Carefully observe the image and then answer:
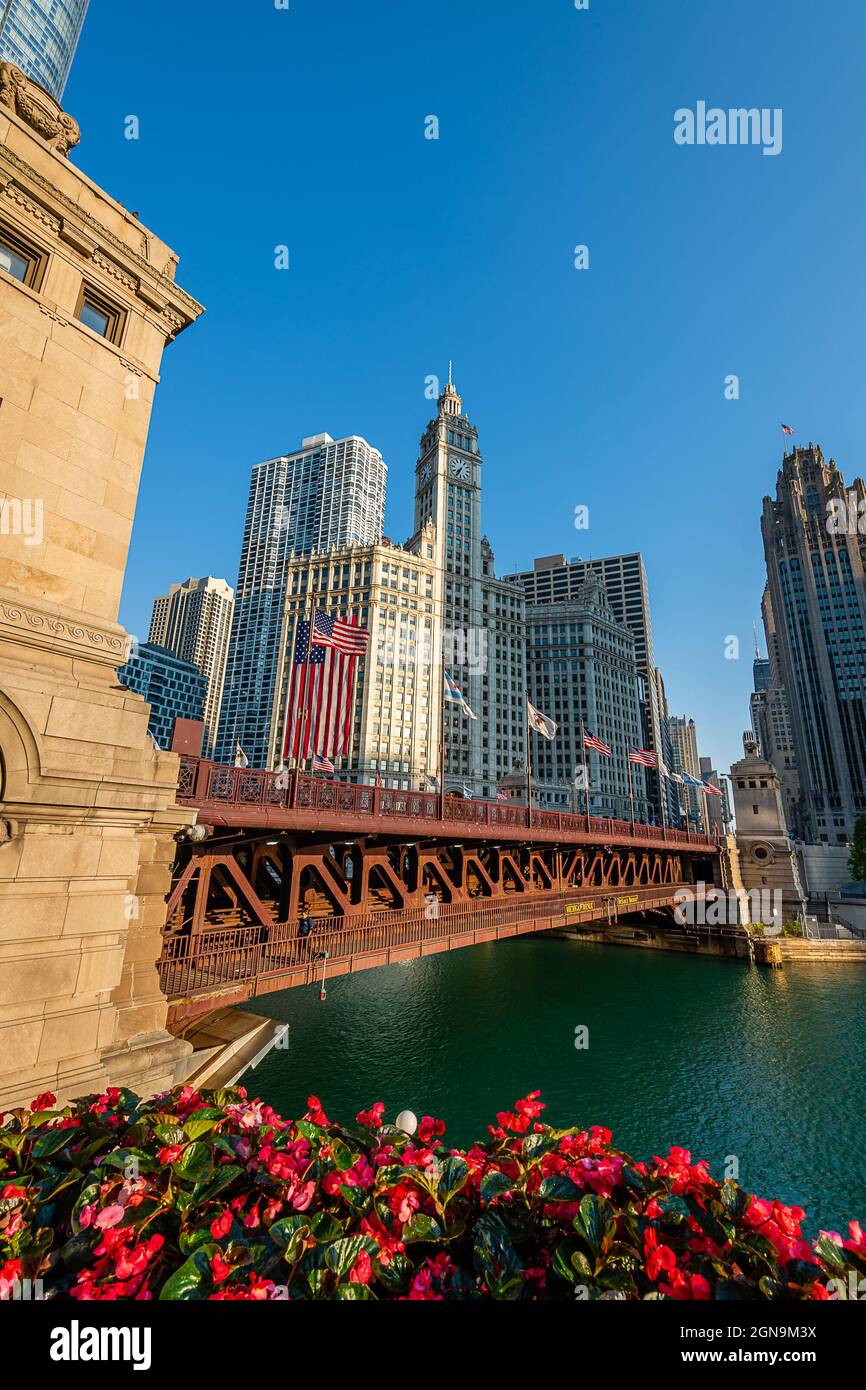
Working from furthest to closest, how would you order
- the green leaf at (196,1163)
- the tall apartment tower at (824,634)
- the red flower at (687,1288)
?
the tall apartment tower at (824,634) → the green leaf at (196,1163) → the red flower at (687,1288)

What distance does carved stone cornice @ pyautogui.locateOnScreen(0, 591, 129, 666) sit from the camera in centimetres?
959

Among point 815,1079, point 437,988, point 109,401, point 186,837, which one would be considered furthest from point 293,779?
point 437,988

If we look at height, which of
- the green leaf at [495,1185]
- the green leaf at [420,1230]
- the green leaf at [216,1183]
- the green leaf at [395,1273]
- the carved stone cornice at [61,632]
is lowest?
the green leaf at [395,1273]

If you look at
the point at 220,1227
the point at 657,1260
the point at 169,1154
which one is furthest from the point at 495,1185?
the point at 169,1154

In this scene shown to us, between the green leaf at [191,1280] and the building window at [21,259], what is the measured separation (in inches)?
581

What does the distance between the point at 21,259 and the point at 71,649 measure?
7.86 metres

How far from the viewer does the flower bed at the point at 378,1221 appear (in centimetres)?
397

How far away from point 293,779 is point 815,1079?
2460 cm

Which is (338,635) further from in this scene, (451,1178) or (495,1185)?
(495,1185)

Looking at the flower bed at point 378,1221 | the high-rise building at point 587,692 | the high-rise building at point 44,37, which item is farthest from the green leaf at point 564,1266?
the high-rise building at point 44,37

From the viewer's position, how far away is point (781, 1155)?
17625 mm

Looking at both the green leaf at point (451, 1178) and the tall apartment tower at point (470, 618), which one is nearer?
the green leaf at point (451, 1178)

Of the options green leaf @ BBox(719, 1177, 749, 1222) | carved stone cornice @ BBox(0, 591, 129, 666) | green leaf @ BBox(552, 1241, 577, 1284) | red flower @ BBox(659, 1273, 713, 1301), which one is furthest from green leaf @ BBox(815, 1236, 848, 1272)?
carved stone cornice @ BBox(0, 591, 129, 666)

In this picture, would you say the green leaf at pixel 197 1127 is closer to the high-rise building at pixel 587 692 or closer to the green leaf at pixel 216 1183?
the green leaf at pixel 216 1183
